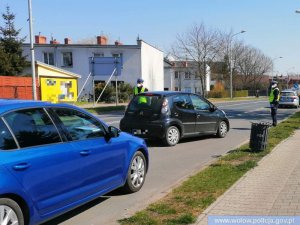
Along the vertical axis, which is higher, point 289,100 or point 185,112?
point 185,112

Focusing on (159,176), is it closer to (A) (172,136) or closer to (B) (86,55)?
(A) (172,136)

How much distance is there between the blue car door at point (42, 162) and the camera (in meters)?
4.55

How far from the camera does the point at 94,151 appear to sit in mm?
5742

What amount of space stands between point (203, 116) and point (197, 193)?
7.08 m

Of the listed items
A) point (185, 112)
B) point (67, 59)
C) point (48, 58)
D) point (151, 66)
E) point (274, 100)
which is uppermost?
point (48, 58)

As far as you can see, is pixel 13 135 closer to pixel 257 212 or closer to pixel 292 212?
pixel 257 212

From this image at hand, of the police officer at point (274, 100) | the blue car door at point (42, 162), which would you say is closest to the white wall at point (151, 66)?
the police officer at point (274, 100)

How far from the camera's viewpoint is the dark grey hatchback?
12.3 m

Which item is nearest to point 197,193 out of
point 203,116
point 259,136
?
point 259,136

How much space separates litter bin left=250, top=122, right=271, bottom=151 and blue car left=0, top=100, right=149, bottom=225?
4759 mm

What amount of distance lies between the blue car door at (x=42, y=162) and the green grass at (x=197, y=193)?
85 centimetres

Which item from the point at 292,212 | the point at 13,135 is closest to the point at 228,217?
the point at 292,212

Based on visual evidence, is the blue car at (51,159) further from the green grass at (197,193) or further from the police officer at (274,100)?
the police officer at (274,100)

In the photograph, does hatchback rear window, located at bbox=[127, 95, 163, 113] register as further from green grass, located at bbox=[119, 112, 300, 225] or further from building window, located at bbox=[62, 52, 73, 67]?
building window, located at bbox=[62, 52, 73, 67]
